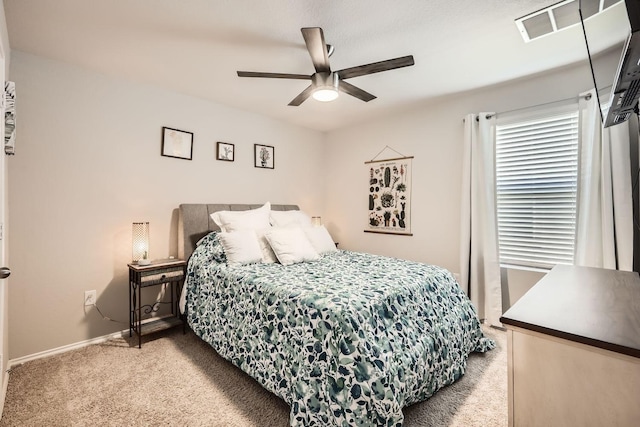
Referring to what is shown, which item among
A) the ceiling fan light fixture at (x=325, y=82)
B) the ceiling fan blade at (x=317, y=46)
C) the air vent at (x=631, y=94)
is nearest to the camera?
the air vent at (x=631, y=94)

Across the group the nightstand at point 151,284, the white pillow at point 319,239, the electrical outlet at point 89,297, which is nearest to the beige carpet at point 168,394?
the nightstand at point 151,284

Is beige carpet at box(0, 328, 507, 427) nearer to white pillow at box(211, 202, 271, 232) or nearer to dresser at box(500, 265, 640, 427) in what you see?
dresser at box(500, 265, 640, 427)

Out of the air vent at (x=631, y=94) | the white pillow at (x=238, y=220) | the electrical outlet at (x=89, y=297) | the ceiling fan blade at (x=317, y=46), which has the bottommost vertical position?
the electrical outlet at (x=89, y=297)

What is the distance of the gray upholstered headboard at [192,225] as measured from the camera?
9.73ft

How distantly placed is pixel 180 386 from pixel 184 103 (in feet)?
8.81

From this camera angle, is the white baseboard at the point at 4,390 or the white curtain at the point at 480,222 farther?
the white curtain at the point at 480,222

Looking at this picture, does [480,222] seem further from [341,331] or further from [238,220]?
[238,220]

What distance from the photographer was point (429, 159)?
349 cm

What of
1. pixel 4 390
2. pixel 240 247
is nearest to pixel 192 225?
pixel 240 247

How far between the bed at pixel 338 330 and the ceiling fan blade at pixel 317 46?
4.83 feet

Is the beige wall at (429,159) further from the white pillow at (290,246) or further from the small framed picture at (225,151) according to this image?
the small framed picture at (225,151)

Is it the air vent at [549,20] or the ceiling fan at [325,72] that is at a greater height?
the air vent at [549,20]

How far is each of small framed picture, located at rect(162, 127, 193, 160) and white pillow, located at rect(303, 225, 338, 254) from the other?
153 cm

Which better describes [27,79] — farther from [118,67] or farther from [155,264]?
[155,264]
